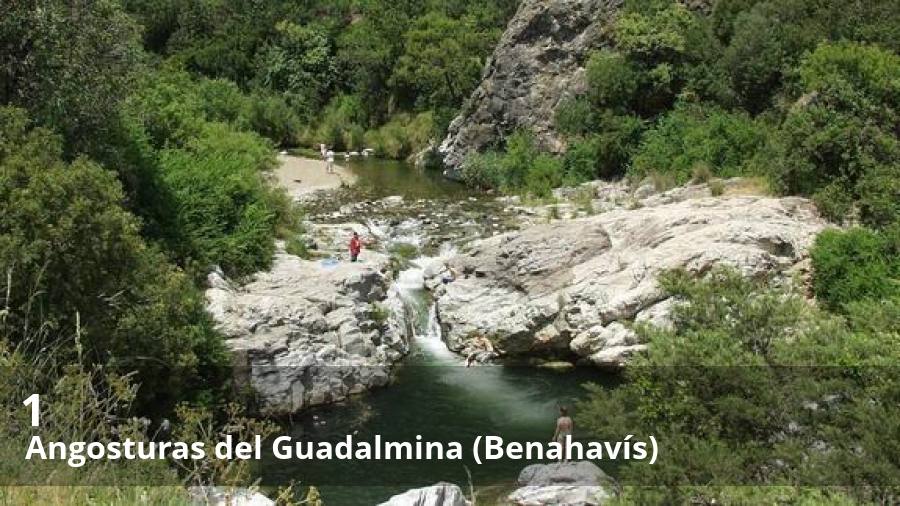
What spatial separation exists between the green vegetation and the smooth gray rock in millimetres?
15764

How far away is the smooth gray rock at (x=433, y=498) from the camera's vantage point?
12703mm

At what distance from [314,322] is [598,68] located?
2538 centimetres

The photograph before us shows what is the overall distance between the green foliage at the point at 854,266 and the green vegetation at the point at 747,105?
3.23 metres

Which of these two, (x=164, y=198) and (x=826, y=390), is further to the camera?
(x=164, y=198)

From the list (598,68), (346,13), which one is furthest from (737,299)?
(346,13)

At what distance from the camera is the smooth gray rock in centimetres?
1270

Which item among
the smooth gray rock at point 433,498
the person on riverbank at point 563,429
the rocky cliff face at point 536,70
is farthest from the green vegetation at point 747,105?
the smooth gray rock at point 433,498

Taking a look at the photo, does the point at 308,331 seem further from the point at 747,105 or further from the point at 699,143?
the point at 747,105

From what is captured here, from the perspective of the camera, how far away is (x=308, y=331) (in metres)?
19.2

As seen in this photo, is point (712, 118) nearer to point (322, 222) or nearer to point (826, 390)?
point (322, 222)

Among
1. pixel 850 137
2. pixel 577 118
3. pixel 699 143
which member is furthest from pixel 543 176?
pixel 850 137

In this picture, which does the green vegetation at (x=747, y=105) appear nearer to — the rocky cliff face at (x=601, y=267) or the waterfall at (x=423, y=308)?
the rocky cliff face at (x=601, y=267)

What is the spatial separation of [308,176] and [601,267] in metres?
25.2

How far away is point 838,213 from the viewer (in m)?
23.8
